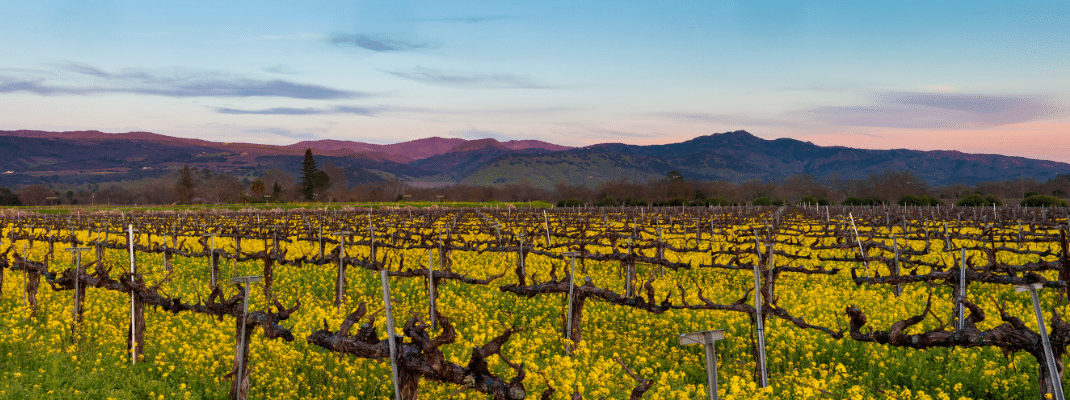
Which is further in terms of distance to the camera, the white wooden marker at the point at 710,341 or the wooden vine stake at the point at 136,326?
the wooden vine stake at the point at 136,326

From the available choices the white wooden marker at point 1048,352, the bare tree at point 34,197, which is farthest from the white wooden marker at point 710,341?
the bare tree at point 34,197

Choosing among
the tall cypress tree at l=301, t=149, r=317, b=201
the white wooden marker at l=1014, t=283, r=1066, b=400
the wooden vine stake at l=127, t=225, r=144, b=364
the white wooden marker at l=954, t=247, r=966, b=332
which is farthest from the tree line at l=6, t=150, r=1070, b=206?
the white wooden marker at l=1014, t=283, r=1066, b=400

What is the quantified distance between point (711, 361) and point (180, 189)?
14512 centimetres

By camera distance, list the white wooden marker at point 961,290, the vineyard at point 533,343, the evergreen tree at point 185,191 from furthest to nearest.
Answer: the evergreen tree at point 185,191
the white wooden marker at point 961,290
the vineyard at point 533,343

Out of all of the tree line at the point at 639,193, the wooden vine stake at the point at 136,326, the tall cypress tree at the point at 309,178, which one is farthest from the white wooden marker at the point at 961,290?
the tall cypress tree at the point at 309,178

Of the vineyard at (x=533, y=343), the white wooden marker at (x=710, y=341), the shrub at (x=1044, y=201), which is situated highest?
the shrub at (x=1044, y=201)

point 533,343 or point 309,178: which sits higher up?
point 309,178

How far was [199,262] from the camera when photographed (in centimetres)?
2075

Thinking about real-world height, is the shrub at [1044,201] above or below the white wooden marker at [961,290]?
above

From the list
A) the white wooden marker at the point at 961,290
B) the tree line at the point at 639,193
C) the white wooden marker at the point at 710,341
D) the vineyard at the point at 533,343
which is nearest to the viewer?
the white wooden marker at the point at 710,341

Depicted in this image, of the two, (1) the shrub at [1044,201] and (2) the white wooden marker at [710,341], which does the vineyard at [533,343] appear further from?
(1) the shrub at [1044,201]

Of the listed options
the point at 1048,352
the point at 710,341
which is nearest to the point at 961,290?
the point at 1048,352

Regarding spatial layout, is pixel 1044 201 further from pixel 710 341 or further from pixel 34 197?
pixel 34 197

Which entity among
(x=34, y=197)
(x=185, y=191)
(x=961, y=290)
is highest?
(x=185, y=191)
